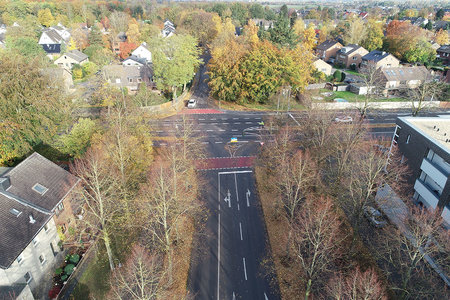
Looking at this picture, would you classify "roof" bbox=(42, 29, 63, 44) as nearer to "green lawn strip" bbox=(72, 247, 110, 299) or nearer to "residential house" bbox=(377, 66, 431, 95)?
"green lawn strip" bbox=(72, 247, 110, 299)

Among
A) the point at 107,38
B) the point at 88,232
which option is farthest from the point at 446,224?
the point at 107,38

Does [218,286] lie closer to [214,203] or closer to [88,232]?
[214,203]

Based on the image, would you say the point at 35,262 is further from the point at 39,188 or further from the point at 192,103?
the point at 192,103

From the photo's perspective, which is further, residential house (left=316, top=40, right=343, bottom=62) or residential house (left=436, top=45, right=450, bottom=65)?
residential house (left=316, top=40, right=343, bottom=62)

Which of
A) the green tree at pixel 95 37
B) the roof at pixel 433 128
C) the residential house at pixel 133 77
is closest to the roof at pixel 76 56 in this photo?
the green tree at pixel 95 37

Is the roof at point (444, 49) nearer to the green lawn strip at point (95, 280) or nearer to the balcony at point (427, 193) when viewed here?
the balcony at point (427, 193)

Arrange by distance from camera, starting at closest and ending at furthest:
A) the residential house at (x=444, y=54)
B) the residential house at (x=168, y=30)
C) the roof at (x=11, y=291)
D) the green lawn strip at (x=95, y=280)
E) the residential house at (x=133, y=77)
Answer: the roof at (x=11, y=291)
the green lawn strip at (x=95, y=280)
the residential house at (x=133, y=77)
the residential house at (x=444, y=54)
the residential house at (x=168, y=30)

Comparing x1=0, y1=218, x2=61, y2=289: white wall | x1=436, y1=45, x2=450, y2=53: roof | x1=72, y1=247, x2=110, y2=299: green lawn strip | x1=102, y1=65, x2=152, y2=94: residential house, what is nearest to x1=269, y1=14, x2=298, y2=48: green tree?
x1=102, y1=65, x2=152, y2=94: residential house
